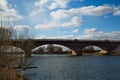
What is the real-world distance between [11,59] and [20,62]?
9712mm

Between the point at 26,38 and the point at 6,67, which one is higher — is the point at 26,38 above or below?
above

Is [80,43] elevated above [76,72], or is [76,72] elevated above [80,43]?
[80,43]

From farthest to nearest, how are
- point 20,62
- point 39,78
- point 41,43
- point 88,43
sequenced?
point 88,43 → point 41,43 → point 39,78 → point 20,62

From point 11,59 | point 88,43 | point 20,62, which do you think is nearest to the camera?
point 11,59

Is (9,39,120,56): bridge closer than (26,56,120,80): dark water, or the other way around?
(26,56,120,80): dark water

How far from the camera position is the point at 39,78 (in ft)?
107

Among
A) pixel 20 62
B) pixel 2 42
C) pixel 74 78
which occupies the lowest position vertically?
pixel 74 78

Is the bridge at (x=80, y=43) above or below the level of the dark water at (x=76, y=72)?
above

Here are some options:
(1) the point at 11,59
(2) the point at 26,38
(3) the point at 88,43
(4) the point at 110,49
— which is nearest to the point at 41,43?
(3) the point at 88,43

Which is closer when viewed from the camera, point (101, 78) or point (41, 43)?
point (101, 78)

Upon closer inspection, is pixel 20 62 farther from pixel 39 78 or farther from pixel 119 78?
pixel 119 78

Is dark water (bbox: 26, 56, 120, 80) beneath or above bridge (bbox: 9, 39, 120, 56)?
beneath

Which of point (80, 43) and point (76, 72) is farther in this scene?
point (80, 43)

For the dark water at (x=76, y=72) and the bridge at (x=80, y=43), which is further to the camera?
the bridge at (x=80, y=43)
